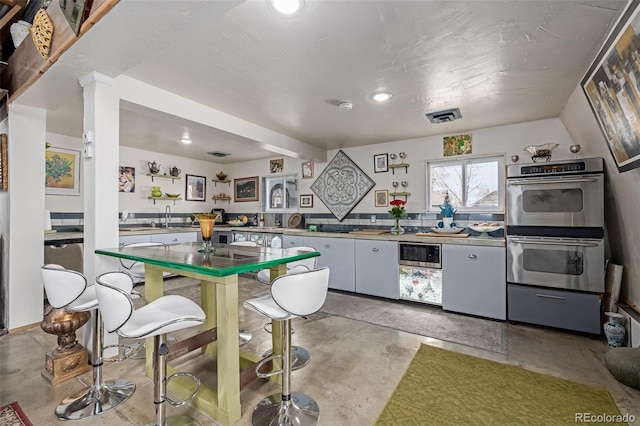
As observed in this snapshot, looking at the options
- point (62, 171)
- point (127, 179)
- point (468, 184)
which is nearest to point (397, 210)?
point (468, 184)

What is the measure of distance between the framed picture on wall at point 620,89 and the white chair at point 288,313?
7.09 ft

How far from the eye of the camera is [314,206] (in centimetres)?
536

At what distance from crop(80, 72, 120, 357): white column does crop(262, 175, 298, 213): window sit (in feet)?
11.6

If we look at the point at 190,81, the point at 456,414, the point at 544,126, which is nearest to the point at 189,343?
the point at 456,414

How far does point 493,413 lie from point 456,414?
228mm

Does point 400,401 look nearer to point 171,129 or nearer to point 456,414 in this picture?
point 456,414

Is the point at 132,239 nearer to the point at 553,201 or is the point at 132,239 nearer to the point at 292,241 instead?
the point at 292,241

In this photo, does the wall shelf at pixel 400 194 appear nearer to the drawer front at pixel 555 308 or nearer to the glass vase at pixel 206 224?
the drawer front at pixel 555 308

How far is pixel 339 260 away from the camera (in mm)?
4281

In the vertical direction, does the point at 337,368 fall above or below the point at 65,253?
below

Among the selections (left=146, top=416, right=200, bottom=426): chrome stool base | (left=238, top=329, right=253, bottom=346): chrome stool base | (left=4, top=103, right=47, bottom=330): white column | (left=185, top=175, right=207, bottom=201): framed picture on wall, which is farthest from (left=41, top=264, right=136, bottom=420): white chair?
(left=185, top=175, right=207, bottom=201): framed picture on wall

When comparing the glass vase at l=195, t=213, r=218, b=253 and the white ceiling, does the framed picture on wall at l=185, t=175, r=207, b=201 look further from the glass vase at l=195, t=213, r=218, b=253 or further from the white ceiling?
the glass vase at l=195, t=213, r=218, b=253

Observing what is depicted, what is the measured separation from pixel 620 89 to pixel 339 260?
3277mm

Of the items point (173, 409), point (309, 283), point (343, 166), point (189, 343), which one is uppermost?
point (343, 166)
